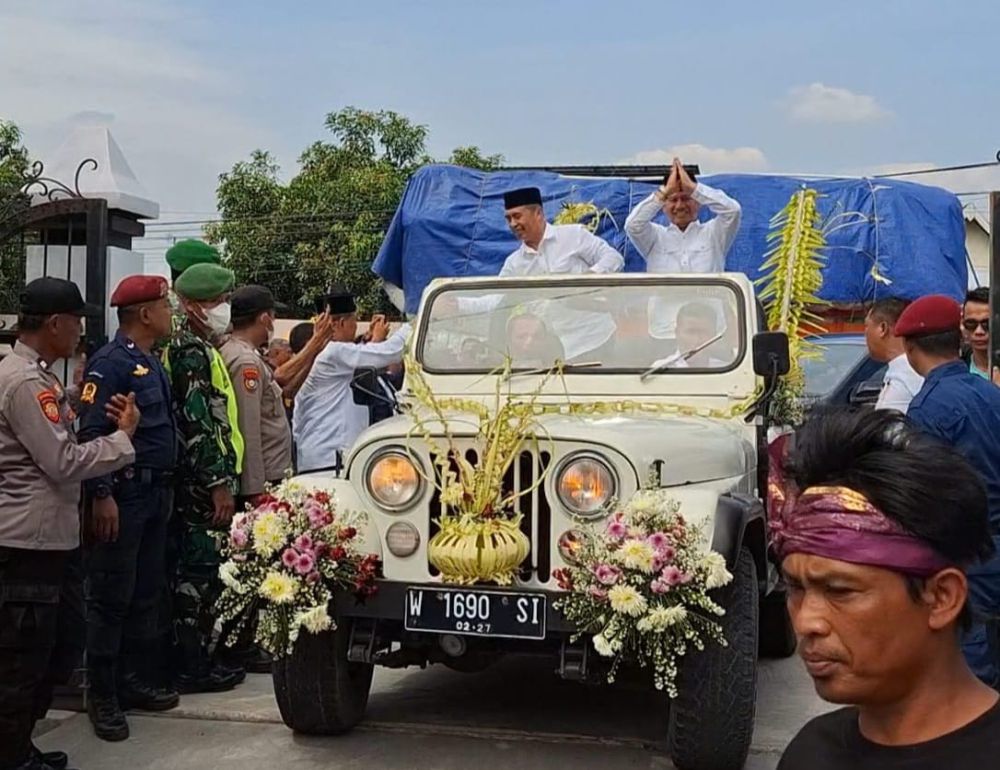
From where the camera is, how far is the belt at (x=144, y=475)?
15.4ft

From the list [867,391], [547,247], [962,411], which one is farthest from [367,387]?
[867,391]

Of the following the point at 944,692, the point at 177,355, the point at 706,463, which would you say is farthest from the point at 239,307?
the point at 944,692

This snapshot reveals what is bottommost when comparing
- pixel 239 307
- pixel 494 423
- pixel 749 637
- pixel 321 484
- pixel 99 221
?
pixel 749 637

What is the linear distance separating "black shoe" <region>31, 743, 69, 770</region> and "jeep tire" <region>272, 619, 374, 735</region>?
0.79 metres

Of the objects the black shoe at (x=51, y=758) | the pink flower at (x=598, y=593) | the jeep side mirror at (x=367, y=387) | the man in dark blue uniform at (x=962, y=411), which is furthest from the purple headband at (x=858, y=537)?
the jeep side mirror at (x=367, y=387)

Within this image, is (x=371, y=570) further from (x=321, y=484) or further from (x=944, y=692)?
(x=944, y=692)

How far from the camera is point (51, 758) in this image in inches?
165

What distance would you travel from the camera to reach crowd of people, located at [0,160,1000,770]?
1407 millimetres

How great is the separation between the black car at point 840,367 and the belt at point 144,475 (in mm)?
4381

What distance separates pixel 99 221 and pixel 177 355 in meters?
0.67

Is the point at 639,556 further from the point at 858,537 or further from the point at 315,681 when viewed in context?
the point at 858,537

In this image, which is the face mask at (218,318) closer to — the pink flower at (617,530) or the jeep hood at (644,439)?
the jeep hood at (644,439)

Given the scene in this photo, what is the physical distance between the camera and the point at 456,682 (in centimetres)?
552

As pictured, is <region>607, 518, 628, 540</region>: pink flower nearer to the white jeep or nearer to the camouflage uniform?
the white jeep
